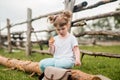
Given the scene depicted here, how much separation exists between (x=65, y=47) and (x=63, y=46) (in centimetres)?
4

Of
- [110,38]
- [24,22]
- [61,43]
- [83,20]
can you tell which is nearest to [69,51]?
[61,43]

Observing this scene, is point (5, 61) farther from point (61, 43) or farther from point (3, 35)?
point (3, 35)

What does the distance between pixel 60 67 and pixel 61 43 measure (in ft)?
1.15

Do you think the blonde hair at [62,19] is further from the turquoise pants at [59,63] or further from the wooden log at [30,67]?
the wooden log at [30,67]

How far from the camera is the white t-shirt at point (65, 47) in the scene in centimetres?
443

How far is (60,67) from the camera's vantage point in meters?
4.39

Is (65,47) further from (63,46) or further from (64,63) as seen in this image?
(64,63)

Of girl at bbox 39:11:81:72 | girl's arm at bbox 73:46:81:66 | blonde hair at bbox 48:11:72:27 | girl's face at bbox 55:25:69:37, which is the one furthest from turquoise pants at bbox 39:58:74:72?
blonde hair at bbox 48:11:72:27

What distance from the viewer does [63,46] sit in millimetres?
4465

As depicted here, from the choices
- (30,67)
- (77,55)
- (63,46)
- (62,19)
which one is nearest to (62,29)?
(62,19)

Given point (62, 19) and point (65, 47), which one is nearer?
point (62, 19)

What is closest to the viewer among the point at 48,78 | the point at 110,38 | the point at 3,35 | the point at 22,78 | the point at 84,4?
the point at 48,78

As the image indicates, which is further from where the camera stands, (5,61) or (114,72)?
Result: (5,61)

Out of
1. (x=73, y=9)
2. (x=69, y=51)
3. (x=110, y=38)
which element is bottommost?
(x=110, y=38)
